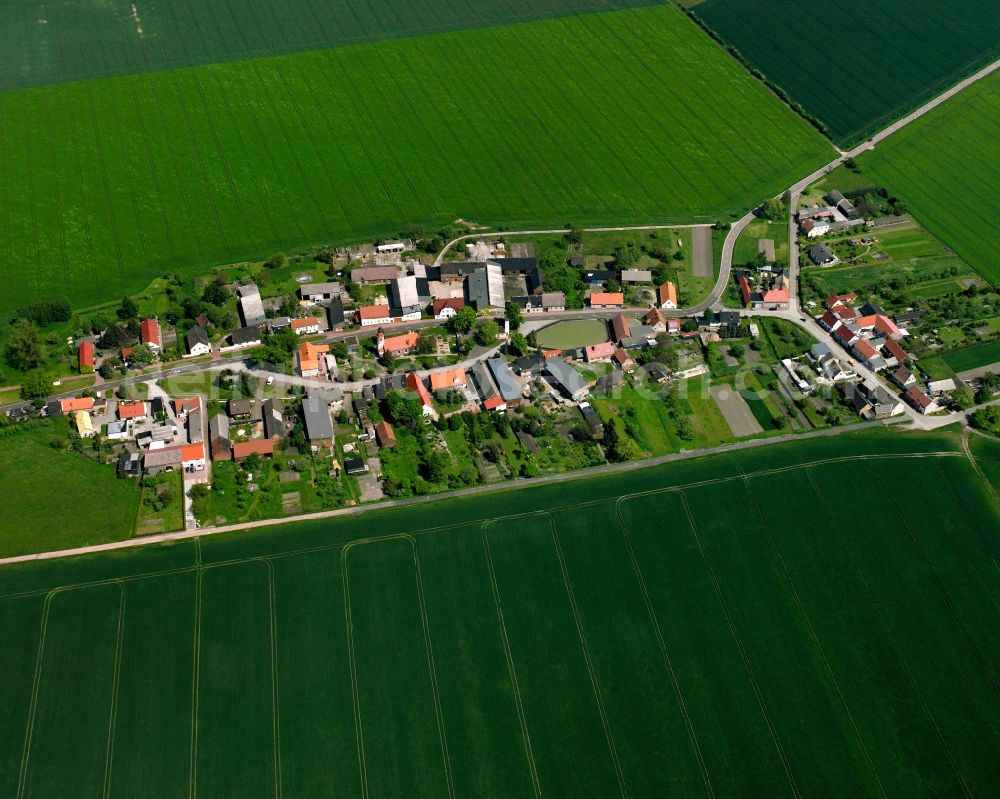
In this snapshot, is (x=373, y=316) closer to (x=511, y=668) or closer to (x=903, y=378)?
(x=511, y=668)

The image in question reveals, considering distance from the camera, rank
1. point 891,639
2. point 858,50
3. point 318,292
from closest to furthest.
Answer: point 891,639 < point 318,292 < point 858,50

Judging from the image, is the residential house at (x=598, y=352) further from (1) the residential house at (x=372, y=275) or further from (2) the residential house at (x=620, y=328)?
(1) the residential house at (x=372, y=275)

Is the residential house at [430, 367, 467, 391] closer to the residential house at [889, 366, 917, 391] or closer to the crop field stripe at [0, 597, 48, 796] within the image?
the crop field stripe at [0, 597, 48, 796]

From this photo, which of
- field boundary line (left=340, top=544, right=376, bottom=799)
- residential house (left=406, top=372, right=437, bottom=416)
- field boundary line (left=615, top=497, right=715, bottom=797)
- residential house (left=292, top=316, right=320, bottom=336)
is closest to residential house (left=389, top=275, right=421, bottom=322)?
residential house (left=292, top=316, right=320, bottom=336)


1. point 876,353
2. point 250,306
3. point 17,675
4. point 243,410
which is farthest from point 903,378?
point 17,675

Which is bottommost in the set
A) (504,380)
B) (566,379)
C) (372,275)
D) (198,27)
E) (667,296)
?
(566,379)

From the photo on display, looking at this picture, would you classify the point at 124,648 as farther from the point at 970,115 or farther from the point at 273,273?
the point at 970,115
